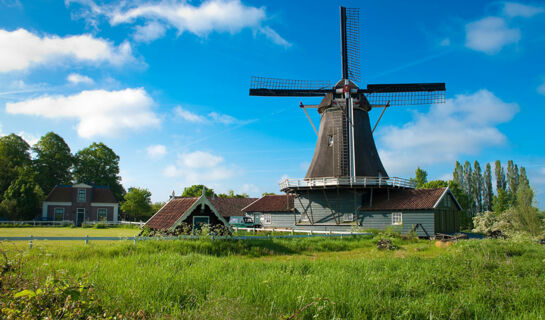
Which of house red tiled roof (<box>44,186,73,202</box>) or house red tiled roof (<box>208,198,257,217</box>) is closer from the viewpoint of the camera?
house red tiled roof (<box>208,198,257,217</box>)

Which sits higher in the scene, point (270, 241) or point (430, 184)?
point (430, 184)

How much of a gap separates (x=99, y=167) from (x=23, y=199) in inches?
743

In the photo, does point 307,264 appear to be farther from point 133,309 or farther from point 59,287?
point 59,287

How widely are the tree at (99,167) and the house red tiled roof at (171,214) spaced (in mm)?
46864

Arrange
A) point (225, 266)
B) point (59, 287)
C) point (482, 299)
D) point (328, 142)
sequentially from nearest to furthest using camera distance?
point (59, 287) < point (482, 299) < point (225, 266) < point (328, 142)

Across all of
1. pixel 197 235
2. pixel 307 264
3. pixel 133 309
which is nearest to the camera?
pixel 133 309

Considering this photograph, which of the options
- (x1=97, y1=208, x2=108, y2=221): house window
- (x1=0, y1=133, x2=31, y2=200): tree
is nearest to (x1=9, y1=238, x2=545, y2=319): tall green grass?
(x1=97, y1=208, x2=108, y2=221): house window

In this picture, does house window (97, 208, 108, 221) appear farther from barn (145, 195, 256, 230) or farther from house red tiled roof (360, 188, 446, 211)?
barn (145, 195, 256, 230)

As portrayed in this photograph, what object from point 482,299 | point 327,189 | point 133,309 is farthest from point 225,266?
point 327,189

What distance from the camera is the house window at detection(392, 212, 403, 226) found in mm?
25781

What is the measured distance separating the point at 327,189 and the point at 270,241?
1238cm

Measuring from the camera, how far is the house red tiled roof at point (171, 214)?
49.3 feet

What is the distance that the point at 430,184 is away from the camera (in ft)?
134

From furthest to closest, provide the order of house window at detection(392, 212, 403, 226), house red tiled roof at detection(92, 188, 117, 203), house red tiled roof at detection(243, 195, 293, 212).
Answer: house red tiled roof at detection(92, 188, 117, 203)
house red tiled roof at detection(243, 195, 293, 212)
house window at detection(392, 212, 403, 226)
